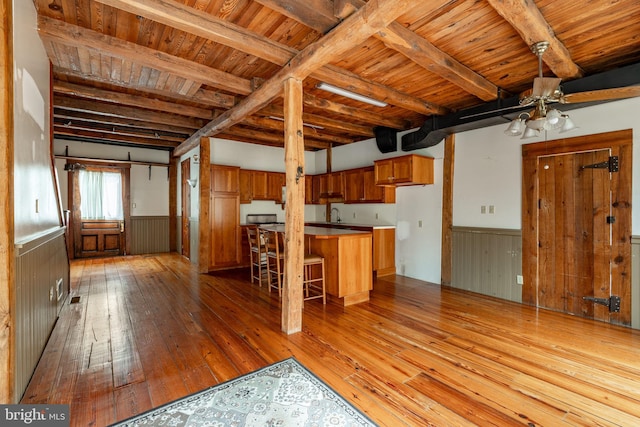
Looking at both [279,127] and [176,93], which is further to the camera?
[279,127]

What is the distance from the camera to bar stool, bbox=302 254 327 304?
3.85 metres

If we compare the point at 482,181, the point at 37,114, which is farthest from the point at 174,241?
the point at 482,181

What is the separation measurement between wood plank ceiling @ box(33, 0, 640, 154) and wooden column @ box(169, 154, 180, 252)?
3.56 metres

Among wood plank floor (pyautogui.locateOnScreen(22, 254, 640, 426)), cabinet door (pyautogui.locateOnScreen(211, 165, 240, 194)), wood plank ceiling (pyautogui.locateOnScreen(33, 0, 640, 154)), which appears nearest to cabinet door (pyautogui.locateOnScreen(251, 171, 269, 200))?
cabinet door (pyautogui.locateOnScreen(211, 165, 240, 194))

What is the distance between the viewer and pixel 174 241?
811 cm

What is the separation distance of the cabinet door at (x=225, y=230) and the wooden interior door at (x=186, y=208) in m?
1.33

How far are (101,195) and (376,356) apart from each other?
7.78 meters

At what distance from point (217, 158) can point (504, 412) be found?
601 cm

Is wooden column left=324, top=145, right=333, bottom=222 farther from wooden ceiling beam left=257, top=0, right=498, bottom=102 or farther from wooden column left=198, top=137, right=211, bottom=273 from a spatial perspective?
wooden ceiling beam left=257, top=0, right=498, bottom=102

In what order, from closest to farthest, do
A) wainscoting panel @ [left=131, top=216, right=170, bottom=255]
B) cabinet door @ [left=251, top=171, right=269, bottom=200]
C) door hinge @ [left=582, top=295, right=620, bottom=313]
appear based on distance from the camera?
door hinge @ [left=582, top=295, right=620, bottom=313] < cabinet door @ [left=251, top=171, right=269, bottom=200] < wainscoting panel @ [left=131, top=216, right=170, bottom=255]

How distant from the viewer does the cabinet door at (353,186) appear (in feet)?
20.1

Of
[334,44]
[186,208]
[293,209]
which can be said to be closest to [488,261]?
[293,209]

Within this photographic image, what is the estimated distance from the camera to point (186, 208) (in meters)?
7.06

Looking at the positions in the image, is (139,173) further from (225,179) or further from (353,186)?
(353,186)
